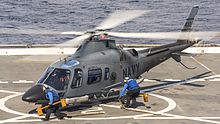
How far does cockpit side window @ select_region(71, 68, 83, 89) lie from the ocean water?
42753mm

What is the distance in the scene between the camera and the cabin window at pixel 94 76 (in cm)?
2303

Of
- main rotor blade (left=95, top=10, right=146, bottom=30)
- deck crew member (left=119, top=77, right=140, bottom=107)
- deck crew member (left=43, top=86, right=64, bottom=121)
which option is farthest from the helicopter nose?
main rotor blade (left=95, top=10, right=146, bottom=30)

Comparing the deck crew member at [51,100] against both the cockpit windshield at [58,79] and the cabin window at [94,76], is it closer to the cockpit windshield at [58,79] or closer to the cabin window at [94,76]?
the cockpit windshield at [58,79]

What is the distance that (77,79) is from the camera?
74.0ft

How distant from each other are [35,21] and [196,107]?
2360 inches

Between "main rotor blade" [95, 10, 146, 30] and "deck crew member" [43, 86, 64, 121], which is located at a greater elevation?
"main rotor blade" [95, 10, 146, 30]

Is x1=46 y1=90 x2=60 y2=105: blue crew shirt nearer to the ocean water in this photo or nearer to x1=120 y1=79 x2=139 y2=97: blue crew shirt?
x1=120 y1=79 x2=139 y2=97: blue crew shirt

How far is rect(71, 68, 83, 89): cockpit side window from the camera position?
22.4m

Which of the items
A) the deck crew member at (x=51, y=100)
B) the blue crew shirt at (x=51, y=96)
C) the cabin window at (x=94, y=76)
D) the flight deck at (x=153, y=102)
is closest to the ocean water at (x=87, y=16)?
the flight deck at (x=153, y=102)

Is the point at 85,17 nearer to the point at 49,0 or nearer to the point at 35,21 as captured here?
the point at 35,21

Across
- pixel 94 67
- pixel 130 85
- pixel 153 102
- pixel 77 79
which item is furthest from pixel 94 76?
pixel 153 102

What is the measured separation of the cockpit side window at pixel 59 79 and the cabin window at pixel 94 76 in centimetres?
129

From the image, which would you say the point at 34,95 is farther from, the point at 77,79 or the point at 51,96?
the point at 77,79

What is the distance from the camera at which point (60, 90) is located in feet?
72.1
